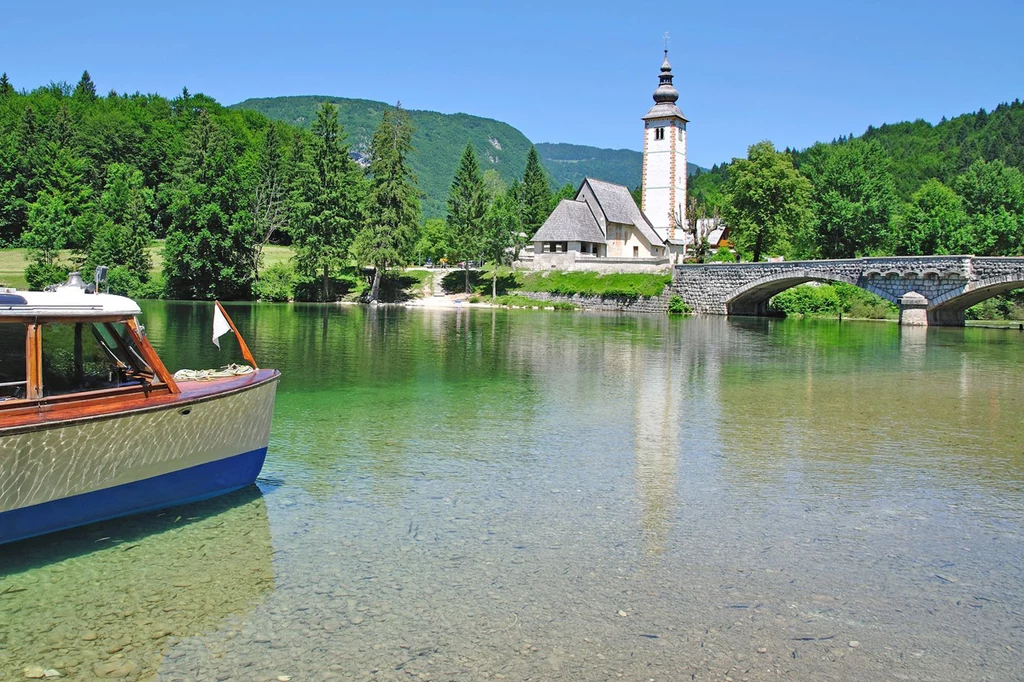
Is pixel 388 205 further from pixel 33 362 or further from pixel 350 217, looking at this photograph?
pixel 33 362

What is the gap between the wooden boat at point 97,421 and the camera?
7980mm

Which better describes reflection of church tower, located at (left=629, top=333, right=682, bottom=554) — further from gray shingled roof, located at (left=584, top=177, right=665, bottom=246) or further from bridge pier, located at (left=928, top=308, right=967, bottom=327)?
gray shingled roof, located at (left=584, top=177, right=665, bottom=246)

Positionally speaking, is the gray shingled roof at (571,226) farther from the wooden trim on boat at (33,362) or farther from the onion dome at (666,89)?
the wooden trim on boat at (33,362)

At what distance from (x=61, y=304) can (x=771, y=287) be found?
5888cm

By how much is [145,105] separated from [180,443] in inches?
5506

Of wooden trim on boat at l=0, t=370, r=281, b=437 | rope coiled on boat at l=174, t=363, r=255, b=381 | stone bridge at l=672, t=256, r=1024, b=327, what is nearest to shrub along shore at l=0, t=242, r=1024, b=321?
stone bridge at l=672, t=256, r=1024, b=327

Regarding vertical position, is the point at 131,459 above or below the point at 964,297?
below

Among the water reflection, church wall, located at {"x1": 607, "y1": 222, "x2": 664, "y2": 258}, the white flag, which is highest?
church wall, located at {"x1": 607, "y1": 222, "x2": 664, "y2": 258}

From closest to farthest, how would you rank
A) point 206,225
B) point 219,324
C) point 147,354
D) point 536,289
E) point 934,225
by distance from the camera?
1. point 147,354
2. point 219,324
3. point 206,225
4. point 934,225
5. point 536,289

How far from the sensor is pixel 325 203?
6806cm

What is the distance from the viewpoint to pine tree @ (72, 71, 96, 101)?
437 feet

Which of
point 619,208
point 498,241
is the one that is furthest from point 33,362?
point 619,208

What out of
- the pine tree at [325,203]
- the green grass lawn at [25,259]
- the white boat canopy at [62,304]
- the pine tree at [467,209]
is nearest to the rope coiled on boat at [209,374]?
the white boat canopy at [62,304]

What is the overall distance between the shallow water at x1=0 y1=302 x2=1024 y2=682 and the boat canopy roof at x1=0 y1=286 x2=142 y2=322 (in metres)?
2.37
